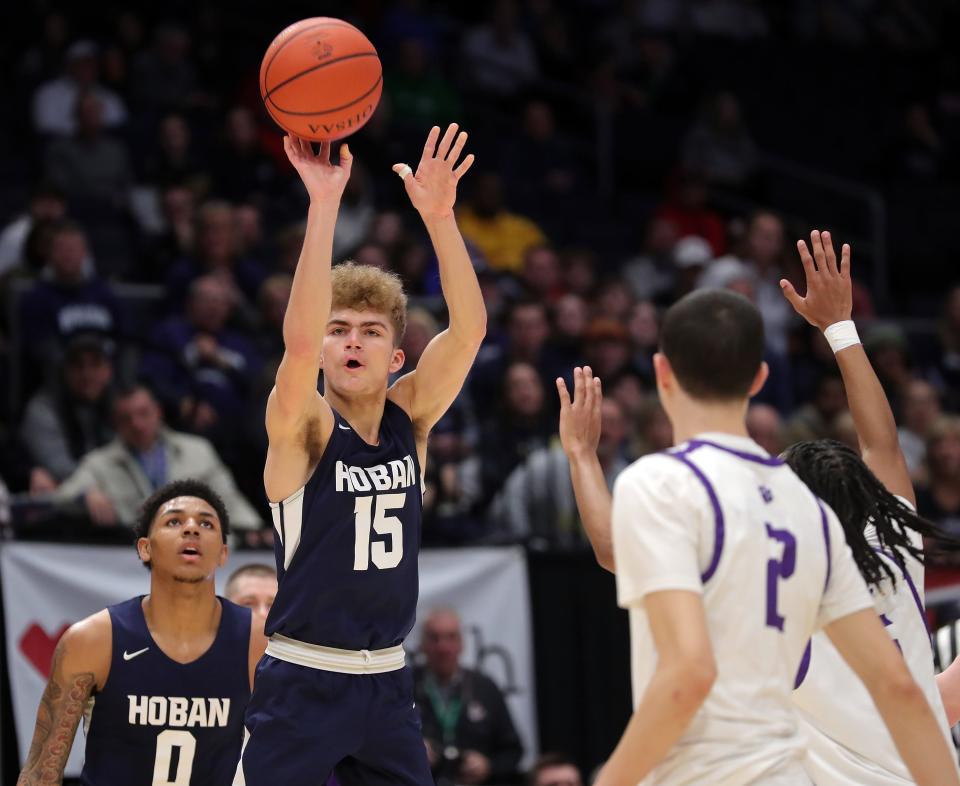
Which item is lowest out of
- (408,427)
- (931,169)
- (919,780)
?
(919,780)

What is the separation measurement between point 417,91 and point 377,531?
394 inches

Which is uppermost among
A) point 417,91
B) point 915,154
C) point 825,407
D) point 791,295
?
point 915,154

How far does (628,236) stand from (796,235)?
191 centimetres

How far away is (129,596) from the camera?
8664 mm

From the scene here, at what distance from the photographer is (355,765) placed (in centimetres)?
498

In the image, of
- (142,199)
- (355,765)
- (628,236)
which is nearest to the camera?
(355,765)

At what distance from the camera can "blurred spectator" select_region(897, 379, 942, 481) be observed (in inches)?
452

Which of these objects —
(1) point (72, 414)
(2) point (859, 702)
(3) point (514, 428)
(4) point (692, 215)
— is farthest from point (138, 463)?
(4) point (692, 215)

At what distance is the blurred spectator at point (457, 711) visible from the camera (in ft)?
29.4

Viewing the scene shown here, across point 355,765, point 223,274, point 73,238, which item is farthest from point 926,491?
point 355,765

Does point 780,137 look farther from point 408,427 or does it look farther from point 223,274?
point 408,427

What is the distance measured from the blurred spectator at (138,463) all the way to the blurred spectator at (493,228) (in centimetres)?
447

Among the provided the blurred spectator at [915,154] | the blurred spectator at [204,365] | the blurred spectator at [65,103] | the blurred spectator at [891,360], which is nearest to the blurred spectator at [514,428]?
the blurred spectator at [204,365]

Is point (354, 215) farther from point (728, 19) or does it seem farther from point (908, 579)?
point (908, 579)
